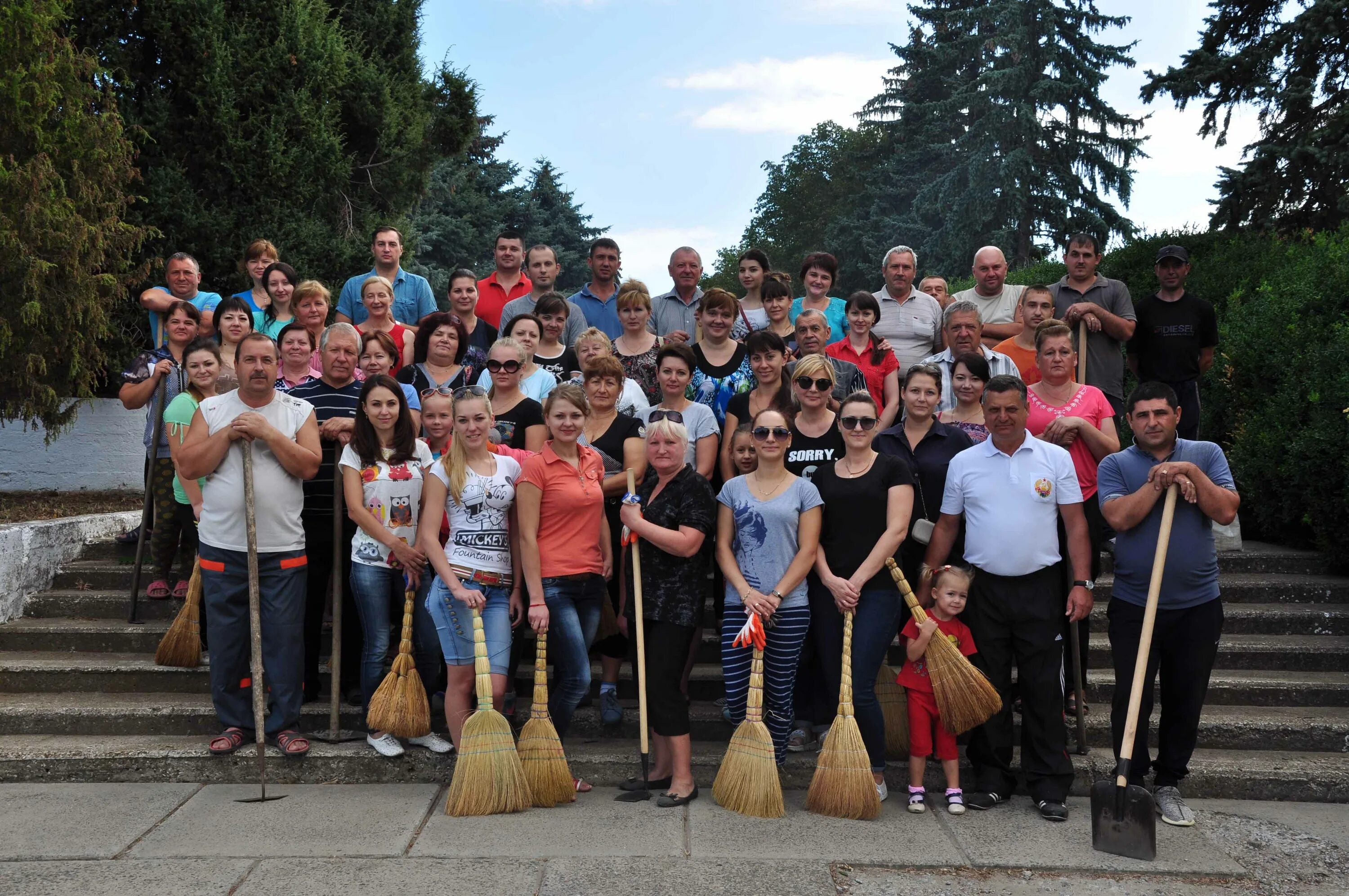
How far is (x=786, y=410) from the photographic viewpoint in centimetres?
564

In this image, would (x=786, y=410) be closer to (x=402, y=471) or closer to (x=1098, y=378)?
(x=402, y=471)

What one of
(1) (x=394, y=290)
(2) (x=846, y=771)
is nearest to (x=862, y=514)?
(2) (x=846, y=771)

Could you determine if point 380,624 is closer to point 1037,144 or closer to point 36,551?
point 36,551

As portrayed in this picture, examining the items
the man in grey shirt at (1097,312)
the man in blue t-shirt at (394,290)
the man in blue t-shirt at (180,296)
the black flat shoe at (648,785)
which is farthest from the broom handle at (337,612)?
the man in grey shirt at (1097,312)

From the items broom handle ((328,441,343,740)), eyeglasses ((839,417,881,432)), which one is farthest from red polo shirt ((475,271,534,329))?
eyeglasses ((839,417,881,432))

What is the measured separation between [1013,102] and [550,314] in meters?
27.0

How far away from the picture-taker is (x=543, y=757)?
4992 mm

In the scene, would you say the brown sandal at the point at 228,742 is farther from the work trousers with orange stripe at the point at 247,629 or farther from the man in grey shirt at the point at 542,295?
the man in grey shirt at the point at 542,295

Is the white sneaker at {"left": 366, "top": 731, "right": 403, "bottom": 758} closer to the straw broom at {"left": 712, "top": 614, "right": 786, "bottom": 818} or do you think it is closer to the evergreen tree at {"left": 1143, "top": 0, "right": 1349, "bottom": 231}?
the straw broom at {"left": 712, "top": 614, "right": 786, "bottom": 818}

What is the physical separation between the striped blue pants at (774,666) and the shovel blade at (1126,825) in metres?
1.43

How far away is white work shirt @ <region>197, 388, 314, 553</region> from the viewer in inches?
212

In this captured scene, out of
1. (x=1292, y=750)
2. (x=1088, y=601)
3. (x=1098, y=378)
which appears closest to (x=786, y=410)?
(x=1088, y=601)

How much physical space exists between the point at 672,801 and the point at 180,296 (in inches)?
211

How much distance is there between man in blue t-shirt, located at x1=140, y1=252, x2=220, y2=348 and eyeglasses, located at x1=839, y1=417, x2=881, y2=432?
4.67m
